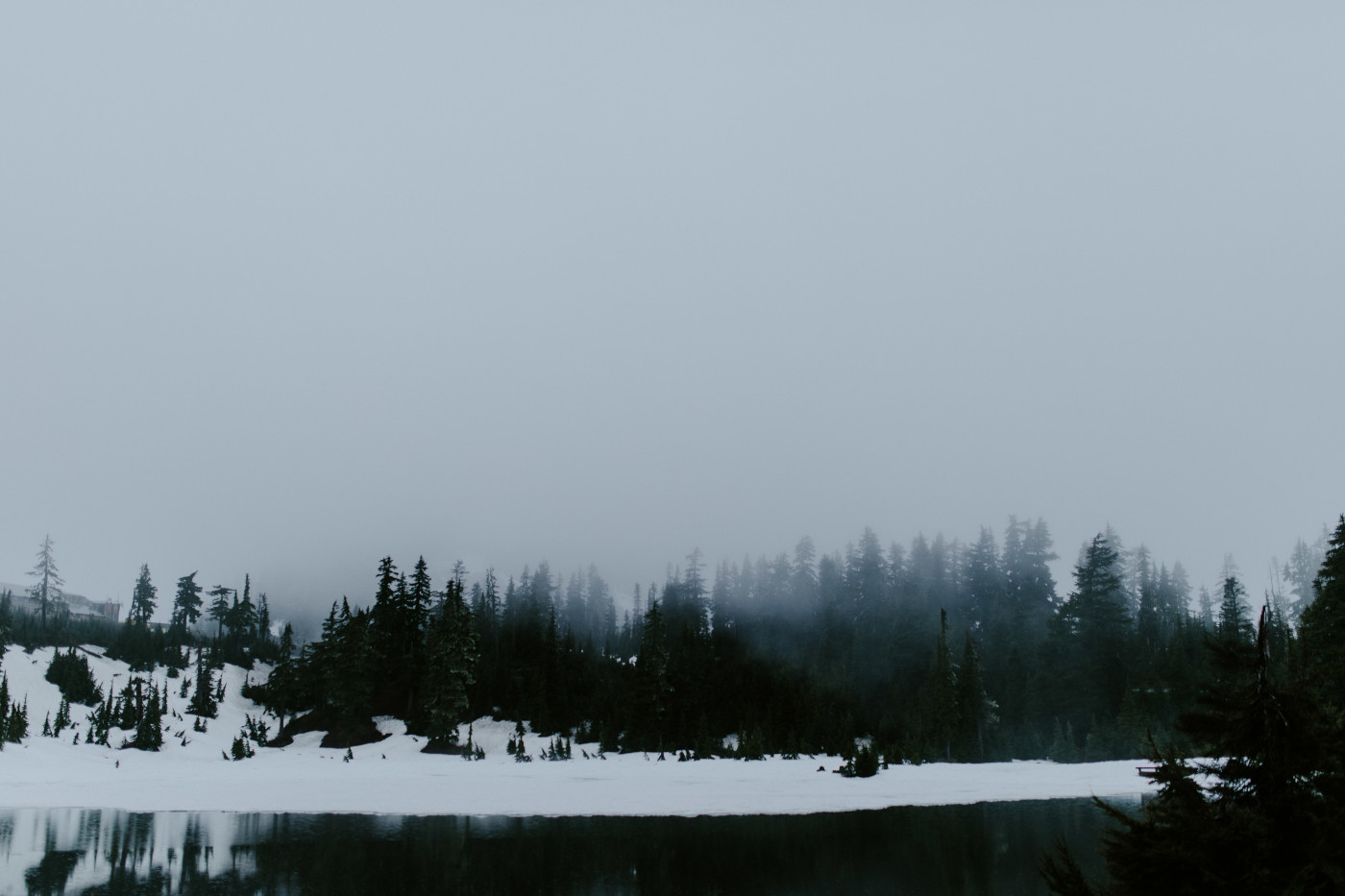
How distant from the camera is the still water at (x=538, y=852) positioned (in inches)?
824

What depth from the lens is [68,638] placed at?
97.5 m

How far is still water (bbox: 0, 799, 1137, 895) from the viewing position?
2092cm

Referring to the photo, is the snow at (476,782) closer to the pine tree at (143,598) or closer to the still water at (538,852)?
the still water at (538,852)

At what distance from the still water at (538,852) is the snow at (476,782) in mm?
3265

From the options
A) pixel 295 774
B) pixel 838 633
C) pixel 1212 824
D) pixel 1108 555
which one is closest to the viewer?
pixel 1212 824

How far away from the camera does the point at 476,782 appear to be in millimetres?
47125

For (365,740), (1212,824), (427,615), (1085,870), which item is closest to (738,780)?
(1085,870)

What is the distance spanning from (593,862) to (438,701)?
163 feet

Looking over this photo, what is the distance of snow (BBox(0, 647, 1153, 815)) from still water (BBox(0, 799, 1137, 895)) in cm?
326

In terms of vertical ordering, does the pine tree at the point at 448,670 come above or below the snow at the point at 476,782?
above

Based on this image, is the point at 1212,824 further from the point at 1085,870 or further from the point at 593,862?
the point at 593,862

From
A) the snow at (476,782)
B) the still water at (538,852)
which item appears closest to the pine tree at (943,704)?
the snow at (476,782)

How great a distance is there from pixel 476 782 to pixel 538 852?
2338 centimetres

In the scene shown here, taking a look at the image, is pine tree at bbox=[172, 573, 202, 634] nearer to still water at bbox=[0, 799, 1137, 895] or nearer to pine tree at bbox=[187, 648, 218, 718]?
pine tree at bbox=[187, 648, 218, 718]
